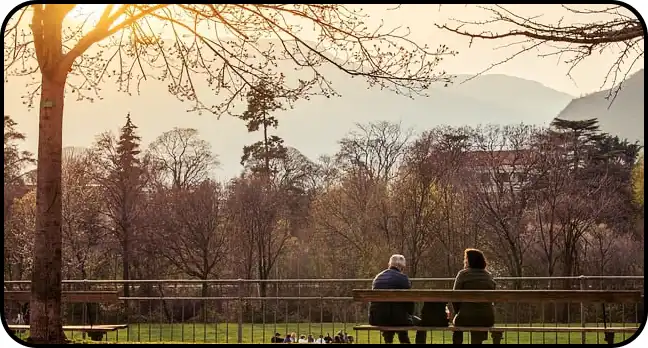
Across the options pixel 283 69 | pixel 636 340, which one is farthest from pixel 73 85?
pixel 636 340

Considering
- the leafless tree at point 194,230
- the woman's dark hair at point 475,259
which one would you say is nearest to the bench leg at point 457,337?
the woman's dark hair at point 475,259

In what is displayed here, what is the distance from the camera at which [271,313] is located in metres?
16.9

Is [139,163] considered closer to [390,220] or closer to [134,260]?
[134,260]

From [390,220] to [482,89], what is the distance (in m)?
16.1

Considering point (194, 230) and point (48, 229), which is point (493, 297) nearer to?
point (48, 229)

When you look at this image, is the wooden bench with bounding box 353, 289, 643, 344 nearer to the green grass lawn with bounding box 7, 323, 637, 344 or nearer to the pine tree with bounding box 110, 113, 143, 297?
the green grass lawn with bounding box 7, 323, 637, 344

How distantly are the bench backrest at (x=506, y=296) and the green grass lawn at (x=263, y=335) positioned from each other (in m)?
0.33

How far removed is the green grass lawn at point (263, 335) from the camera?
25.4 feet

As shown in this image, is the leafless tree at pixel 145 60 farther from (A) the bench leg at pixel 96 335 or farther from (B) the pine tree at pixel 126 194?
(B) the pine tree at pixel 126 194

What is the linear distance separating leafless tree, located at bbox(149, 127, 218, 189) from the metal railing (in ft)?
12.0

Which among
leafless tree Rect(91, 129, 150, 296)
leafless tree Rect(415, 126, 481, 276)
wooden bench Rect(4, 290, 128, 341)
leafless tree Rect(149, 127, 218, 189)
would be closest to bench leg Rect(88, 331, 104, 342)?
wooden bench Rect(4, 290, 128, 341)

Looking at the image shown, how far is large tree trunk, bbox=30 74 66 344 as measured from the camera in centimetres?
636

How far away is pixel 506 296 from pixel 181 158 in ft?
58.6

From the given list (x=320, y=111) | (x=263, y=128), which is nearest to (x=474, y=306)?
(x=320, y=111)
